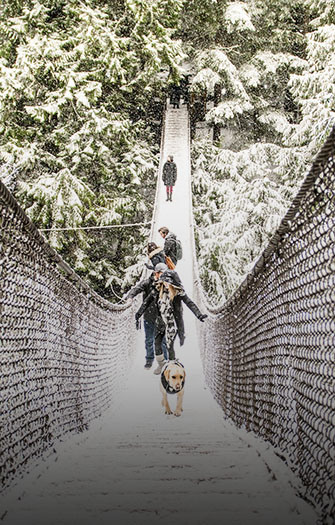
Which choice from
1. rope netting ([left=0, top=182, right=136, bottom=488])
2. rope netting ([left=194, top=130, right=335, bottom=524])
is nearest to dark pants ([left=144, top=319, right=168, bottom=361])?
rope netting ([left=0, top=182, right=136, bottom=488])

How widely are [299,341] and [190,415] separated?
218 cm

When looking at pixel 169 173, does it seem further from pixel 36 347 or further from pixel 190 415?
pixel 36 347

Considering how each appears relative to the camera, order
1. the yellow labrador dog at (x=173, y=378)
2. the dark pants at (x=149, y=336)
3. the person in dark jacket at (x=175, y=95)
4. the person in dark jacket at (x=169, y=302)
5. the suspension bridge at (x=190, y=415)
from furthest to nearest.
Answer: the person in dark jacket at (x=175, y=95) → the dark pants at (x=149, y=336) → the person in dark jacket at (x=169, y=302) → the yellow labrador dog at (x=173, y=378) → the suspension bridge at (x=190, y=415)

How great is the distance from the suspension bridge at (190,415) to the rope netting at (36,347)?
1 centimetres

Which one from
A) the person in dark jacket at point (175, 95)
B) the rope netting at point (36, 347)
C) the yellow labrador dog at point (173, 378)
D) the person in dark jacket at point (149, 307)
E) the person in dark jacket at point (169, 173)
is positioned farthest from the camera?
the person in dark jacket at point (175, 95)

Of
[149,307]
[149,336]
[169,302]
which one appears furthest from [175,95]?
[169,302]

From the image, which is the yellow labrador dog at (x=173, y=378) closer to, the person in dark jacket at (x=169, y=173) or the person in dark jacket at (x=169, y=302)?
the person in dark jacket at (x=169, y=302)

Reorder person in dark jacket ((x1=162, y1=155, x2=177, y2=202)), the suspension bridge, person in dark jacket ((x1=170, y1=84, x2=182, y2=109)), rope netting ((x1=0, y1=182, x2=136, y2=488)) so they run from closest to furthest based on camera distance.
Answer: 1. the suspension bridge
2. rope netting ((x1=0, y1=182, x2=136, y2=488))
3. person in dark jacket ((x1=162, y1=155, x2=177, y2=202))
4. person in dark jacket ((x1=170, y1=84, x2=182, y2=109))

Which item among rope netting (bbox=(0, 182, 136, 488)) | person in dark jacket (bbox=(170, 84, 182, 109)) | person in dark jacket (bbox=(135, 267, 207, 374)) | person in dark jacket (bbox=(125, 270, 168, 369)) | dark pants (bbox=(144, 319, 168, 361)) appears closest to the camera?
rope netting (bbox=(0, 182, 136, 488))

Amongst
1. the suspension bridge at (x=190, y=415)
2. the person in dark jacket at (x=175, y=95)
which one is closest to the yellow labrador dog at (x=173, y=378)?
the suspension bridge at (x=190, y=415)

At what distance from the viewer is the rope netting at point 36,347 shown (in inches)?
83.2

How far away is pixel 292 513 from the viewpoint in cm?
156

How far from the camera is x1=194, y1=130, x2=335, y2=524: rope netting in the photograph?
1644 mm

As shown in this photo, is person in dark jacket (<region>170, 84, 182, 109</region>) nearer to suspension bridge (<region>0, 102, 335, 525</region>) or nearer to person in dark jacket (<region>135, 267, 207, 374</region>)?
person in dark jacket (<region>135, 267, 207, 374</region>)
